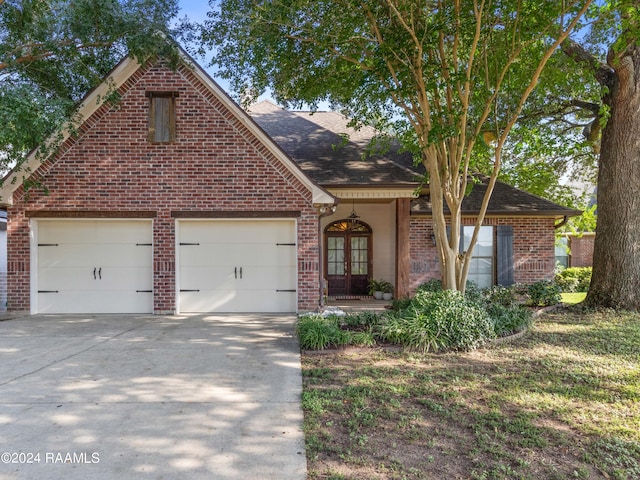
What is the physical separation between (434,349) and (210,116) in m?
6.49

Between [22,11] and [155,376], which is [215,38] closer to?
[22,11]

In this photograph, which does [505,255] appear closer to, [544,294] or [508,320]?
[544,294]

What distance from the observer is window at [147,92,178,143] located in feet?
28.9

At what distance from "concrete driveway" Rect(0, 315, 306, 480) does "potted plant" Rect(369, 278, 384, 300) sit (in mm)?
5507

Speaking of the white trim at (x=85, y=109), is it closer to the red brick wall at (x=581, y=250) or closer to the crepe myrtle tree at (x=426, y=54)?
the crepe myrtle tree at (x=426, y=54)

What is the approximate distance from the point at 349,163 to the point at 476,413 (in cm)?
829

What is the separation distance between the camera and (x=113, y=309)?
9016 mm

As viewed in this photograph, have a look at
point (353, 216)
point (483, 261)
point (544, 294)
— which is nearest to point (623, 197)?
point (544, 294)

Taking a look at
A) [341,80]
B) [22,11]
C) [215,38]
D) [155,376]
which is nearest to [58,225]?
[22,11]

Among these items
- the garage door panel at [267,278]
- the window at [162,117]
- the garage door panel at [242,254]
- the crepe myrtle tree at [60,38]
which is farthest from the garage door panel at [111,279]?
the window at [162,117]

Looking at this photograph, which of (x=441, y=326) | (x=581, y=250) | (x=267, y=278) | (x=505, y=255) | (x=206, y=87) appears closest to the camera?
(x=441, y=326)

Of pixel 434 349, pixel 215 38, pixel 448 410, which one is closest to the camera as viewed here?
pixel 448 410

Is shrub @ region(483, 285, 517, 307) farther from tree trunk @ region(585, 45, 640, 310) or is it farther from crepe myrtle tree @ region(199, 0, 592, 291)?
crepe myrtle tree @ region(199, 0, 592, 291)

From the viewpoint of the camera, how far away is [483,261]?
11695mm
